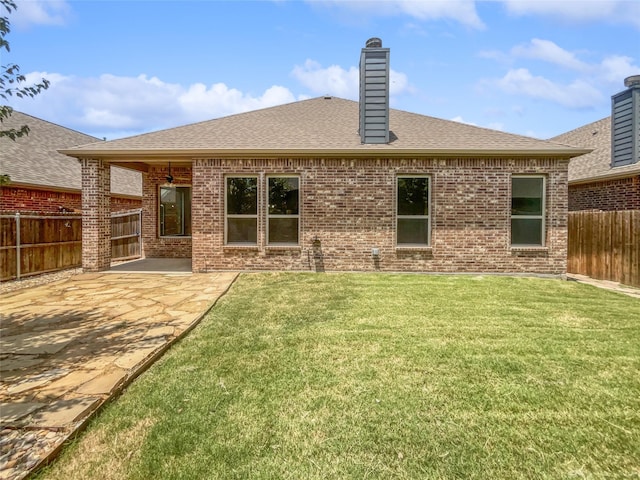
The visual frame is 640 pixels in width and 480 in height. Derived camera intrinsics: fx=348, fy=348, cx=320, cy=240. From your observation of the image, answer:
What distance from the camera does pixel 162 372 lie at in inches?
136

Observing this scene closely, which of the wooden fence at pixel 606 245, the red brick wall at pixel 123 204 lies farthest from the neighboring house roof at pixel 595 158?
the red brick wall at pixel 123 204

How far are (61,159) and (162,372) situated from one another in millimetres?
14208

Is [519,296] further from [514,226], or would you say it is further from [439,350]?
[439,350]

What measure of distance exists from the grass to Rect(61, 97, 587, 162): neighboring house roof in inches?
182

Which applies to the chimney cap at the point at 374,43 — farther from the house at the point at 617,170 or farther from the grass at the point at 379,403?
the grass at the point at 379,403

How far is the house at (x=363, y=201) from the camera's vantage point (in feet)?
29.0

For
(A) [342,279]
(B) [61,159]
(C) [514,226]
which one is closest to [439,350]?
(A) [342,279]

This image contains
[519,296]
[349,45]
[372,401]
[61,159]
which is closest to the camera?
[372,401]

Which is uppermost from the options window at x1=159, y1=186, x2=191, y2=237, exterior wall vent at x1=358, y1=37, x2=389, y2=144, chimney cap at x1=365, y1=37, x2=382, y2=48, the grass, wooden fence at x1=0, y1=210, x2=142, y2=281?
chimney cap at x1=365, y1=37, x2=382, y2=48

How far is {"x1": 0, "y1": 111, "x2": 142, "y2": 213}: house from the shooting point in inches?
418

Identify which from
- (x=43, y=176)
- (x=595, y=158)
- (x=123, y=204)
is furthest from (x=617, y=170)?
(x=123, y=204)

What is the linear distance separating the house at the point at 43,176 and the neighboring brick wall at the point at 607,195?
16112 millimetres

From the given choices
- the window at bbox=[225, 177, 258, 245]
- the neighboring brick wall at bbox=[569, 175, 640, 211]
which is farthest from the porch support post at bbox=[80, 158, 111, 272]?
the neighboring brick wall at bbox=[569, 175, 640, 211]

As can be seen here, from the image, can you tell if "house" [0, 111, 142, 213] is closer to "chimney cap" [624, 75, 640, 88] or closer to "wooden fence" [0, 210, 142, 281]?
"wooden fence" [0, 210, 142, 281]
